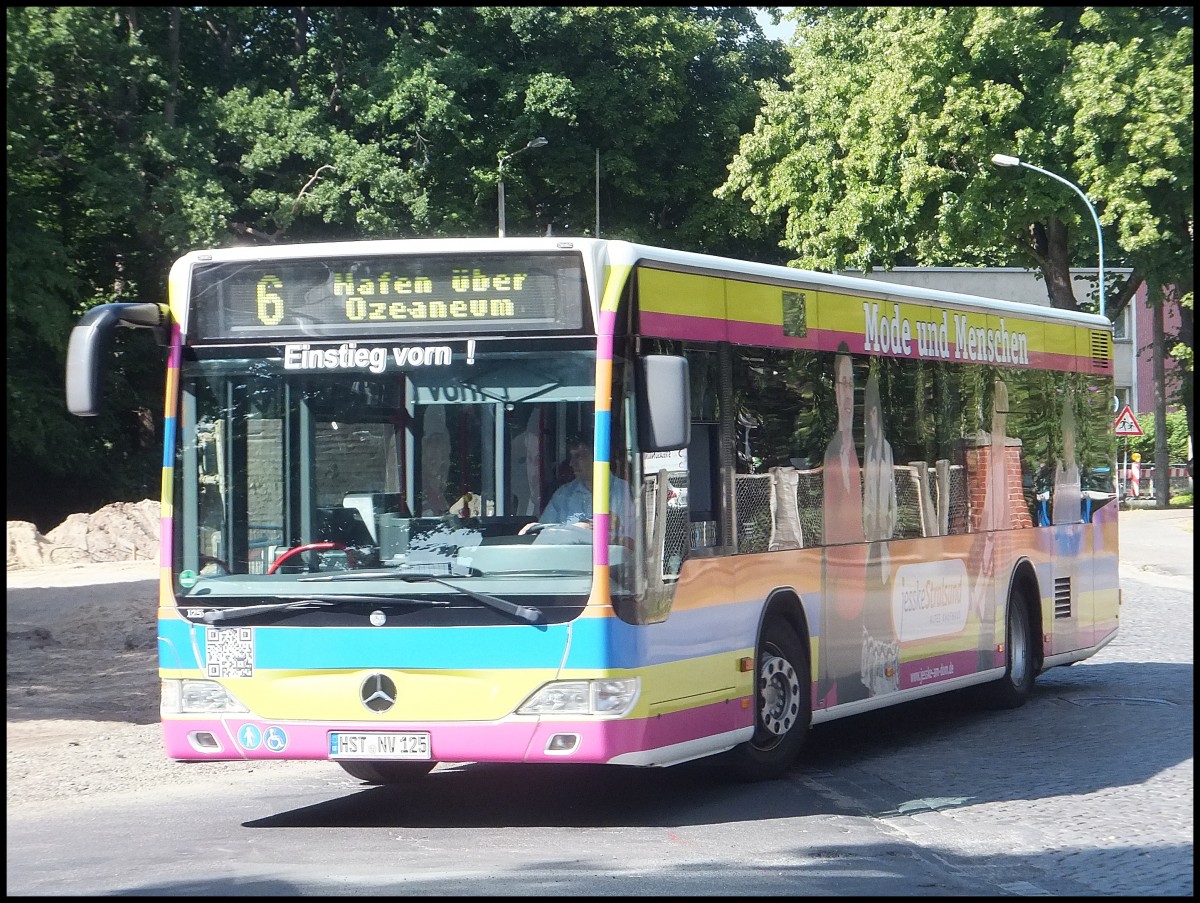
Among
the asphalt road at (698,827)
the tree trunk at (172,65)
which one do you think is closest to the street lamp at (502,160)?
the tree trunk at (172,65)

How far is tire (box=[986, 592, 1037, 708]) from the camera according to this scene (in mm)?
13984

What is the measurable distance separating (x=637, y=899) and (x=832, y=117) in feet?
112

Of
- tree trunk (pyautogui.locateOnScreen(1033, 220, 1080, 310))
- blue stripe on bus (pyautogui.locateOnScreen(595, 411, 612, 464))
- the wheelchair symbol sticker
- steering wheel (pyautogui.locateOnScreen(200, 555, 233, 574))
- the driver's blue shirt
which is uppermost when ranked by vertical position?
tree trunk (pyautogui.locateOnScreen(1033, 220, 1080, 310))

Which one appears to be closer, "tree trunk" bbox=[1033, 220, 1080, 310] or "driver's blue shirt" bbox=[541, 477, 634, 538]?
"driver's blue shirt" bbox=[541, 477, 634, 538]

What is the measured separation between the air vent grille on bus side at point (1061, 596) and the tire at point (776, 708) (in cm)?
485

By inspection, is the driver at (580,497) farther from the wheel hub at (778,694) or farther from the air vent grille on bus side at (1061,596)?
the air vent grille on bus side at (1061,596)

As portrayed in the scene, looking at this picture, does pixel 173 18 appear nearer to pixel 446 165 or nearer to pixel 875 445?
pixel 446 165

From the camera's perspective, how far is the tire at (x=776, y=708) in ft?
33.6

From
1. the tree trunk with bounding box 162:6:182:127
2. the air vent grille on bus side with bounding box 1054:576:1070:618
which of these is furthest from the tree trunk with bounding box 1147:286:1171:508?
the air vent grille on bus side with bounding box 1054:576:1070:618

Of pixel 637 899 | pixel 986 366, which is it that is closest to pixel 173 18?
pixel 986 366

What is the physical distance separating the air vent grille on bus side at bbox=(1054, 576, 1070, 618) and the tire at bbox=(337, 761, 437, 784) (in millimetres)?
6036

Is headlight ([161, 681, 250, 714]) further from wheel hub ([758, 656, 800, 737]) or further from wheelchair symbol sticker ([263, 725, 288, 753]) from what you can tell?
wheel hub ([758, 656, 800, 737])

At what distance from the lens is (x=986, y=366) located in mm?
13508

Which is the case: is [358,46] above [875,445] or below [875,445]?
above
